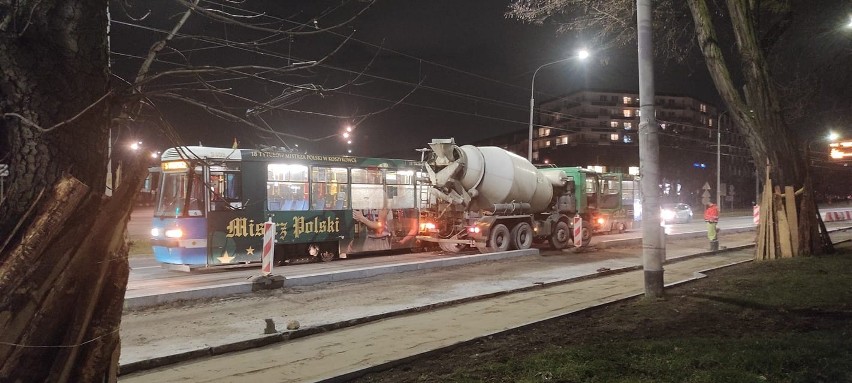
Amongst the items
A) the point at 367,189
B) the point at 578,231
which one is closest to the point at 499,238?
the point at 578,231

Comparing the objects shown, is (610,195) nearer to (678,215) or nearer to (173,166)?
(173,166)

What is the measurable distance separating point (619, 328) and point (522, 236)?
11881 mm

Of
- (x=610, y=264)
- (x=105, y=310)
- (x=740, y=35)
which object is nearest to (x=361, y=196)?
A: (x=610, y=264)

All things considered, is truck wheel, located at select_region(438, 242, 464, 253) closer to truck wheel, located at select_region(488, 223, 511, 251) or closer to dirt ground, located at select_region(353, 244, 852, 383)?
truck wheel, located at select_region(488, 223, 511, 251)

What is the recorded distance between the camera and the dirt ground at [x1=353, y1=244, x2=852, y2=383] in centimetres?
609

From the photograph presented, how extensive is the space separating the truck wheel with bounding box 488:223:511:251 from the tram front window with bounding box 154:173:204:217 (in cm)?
865

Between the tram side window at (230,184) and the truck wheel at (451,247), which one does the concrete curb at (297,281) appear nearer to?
the truck wheel at (451,247)

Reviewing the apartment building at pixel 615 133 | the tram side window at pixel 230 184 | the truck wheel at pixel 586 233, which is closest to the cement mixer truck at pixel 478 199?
the truck wheel at pixel 586 233

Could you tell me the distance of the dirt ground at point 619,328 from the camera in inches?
240

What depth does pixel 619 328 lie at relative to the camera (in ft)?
24.9

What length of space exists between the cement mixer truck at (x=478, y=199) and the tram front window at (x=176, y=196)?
7.04 m

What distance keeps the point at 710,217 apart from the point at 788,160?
584 centimetres

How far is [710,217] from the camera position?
2038 cm

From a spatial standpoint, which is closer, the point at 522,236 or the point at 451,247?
the point at 451,247
